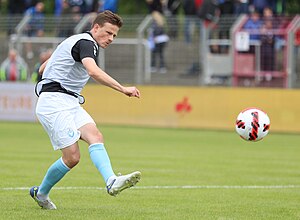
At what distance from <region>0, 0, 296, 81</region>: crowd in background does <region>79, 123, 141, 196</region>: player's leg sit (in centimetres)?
1556

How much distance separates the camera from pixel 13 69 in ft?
93.1

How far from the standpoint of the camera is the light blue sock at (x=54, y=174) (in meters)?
9.90

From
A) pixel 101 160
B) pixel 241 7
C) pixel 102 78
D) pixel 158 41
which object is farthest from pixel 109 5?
pixel 102 78

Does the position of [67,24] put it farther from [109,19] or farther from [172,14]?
[109,19]

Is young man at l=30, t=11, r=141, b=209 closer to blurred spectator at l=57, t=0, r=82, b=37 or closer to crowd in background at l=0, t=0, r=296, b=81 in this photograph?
crowd in background at l=0, t=0, r=296, b=81

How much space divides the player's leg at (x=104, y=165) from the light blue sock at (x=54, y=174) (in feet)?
1.17

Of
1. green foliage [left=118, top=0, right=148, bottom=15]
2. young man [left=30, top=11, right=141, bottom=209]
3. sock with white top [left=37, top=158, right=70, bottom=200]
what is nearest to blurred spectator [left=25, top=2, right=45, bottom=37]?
green foliage [left=118, top=0, right=148, bottom=15]

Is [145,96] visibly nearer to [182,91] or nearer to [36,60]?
[182,91]

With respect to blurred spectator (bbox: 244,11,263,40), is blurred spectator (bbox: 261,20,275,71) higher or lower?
lower

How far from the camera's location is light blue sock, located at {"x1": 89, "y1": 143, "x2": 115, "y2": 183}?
9578 millimetres

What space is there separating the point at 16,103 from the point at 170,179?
14.7m

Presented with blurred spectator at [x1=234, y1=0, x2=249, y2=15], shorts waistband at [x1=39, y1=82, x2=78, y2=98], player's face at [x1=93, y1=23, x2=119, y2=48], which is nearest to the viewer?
player's face at [x1=93, y1=23, x2=119, y2=48]

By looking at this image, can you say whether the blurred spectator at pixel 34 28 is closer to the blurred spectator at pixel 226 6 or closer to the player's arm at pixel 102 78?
the blurred spectator at pixel 226 6

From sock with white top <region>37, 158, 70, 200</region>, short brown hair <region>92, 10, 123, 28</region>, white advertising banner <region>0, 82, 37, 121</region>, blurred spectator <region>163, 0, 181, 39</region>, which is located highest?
short brown hair <region>92, 10, 123, 28</region>
